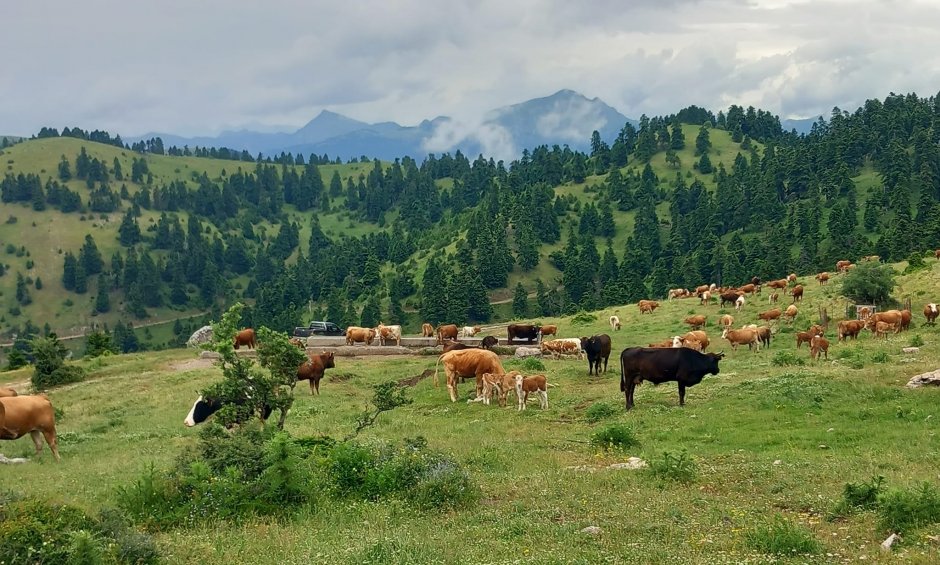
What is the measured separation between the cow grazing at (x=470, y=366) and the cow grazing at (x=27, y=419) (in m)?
13.4

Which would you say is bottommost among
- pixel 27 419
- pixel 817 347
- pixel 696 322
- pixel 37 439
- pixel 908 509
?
pixel 696 322

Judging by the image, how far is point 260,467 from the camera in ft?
44.1

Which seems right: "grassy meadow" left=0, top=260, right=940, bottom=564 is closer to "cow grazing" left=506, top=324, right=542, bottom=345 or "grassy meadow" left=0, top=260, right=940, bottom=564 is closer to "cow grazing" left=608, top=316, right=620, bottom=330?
"cow grazing" left=506, top=324, right=542, bottom=345

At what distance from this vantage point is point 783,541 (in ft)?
31.4

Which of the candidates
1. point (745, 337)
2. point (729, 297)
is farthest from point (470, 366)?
point (729, 297)

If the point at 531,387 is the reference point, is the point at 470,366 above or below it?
above

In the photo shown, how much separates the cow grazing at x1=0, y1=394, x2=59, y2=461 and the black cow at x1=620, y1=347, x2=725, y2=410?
56.4 ft

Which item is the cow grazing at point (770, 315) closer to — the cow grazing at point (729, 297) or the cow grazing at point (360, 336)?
the cow grazing at point (729, 297)

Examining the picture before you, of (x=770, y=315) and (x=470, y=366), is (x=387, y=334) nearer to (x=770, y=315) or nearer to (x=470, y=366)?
(x=470, y=366)

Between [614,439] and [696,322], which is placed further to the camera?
[696,322]

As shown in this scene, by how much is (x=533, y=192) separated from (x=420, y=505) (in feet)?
463

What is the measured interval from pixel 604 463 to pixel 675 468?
7.68 feet

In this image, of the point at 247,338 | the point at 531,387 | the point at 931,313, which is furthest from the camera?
the point at 247,338

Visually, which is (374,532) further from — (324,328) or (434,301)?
(434,301)
